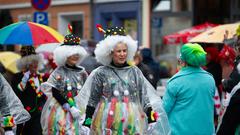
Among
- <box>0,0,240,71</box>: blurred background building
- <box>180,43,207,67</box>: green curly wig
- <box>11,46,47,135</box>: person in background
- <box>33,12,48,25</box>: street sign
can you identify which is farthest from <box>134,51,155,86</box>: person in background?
<box>0,0,240,71</box>: blurred background building

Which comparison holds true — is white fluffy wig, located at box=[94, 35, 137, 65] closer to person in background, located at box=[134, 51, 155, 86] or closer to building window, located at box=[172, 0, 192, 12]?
person in background, located at box=[134, 51, 155, 86]

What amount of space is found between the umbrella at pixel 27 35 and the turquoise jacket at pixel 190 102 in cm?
262

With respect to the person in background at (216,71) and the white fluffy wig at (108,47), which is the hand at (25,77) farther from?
the person in background at (216,71)

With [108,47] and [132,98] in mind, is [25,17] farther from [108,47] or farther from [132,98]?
[132,98]

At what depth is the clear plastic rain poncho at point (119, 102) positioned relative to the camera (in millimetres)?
6477

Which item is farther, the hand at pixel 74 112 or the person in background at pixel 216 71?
the person in background at pixel 216 71

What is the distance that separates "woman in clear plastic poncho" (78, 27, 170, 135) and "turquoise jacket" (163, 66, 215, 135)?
131mm

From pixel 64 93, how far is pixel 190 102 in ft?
7.52

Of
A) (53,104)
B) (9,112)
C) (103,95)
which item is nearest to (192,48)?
(103,95)

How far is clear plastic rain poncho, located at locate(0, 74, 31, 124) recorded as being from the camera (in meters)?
6.21

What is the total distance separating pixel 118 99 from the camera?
6516mm

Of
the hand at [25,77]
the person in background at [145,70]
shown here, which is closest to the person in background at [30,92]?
the hand at [25,77]

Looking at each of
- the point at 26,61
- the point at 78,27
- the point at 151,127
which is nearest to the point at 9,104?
the point at 151,127

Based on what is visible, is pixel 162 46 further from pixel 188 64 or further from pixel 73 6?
pixel 188 64
